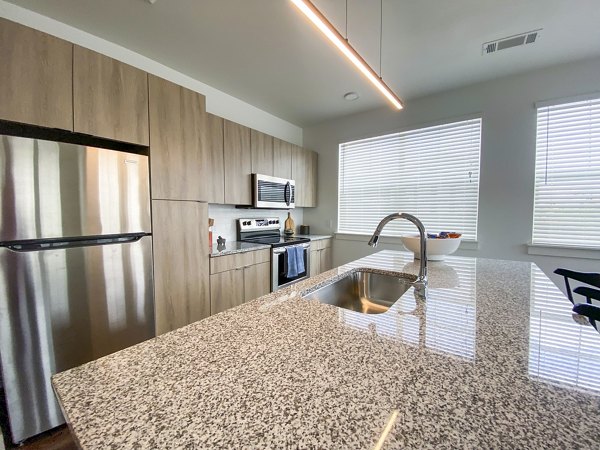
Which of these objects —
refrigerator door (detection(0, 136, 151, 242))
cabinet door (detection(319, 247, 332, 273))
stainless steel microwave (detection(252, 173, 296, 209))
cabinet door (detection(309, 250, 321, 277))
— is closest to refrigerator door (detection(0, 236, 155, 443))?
refrigerator door (detection(0, 136, 151, 242))

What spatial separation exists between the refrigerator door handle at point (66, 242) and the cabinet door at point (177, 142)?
356 millimetres

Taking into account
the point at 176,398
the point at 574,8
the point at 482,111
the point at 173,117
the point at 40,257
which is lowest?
the point at 176,398

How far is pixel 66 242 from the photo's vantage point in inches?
A: 56.9

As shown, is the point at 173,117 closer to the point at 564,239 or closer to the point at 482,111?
the point at 482,111

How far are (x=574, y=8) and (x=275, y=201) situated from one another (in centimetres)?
293

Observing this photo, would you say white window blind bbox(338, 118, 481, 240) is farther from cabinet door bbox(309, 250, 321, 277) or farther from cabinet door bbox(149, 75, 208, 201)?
cabinet door bbox(149, 75, 208, 201)

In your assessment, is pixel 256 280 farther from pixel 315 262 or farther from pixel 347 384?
pixel 347 384

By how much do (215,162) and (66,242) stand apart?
136cm

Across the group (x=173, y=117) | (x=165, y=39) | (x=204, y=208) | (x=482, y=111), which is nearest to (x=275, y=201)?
(x=204, y=208)

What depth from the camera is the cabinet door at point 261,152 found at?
116 inches

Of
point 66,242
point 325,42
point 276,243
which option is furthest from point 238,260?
point 325,42

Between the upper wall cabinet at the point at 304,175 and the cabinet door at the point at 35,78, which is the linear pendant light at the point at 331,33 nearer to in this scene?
the cabinet door at the point at 35,78

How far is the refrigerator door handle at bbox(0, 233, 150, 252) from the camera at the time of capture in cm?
129

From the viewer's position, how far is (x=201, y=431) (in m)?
0.40
